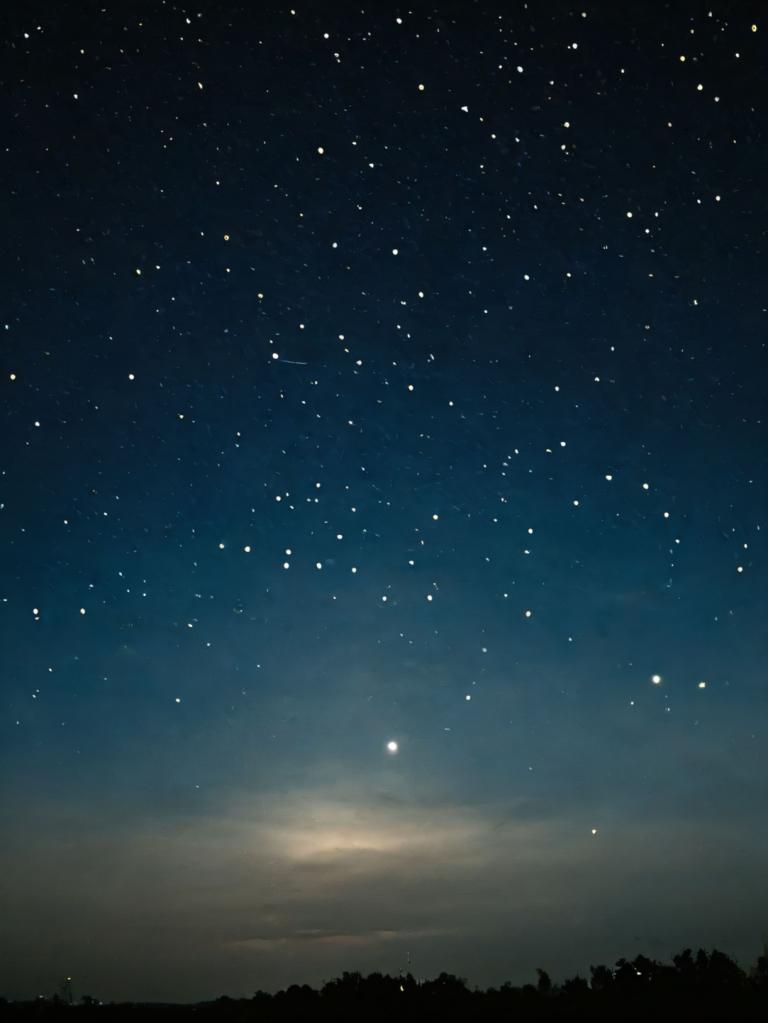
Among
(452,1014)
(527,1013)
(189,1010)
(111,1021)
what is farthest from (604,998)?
(189,1010)

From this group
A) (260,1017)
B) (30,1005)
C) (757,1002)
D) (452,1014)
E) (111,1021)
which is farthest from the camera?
(30,1005)

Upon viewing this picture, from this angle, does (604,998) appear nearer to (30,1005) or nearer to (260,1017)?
(260,1017)

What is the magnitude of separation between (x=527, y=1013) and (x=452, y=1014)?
3407mm

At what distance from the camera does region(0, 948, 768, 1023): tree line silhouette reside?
27.9m

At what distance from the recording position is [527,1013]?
3064cm

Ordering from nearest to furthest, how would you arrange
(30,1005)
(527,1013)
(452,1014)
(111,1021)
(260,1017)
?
(527,1013) → (452,1014) → (260,1017) → (111,1021) → (30,1005)

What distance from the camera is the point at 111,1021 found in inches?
1633

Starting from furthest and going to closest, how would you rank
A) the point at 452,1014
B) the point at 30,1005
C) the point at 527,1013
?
1. the point at 30,1005
2. the point at 452,1014
3. the point at 527,1013

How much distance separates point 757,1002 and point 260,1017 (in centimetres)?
1879

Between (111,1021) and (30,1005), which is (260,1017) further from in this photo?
(30,1005)

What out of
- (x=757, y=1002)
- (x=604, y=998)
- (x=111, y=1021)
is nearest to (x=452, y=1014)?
(x=604, y=998)

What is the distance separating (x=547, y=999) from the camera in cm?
3195

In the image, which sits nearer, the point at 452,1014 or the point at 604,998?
the point at 604,998

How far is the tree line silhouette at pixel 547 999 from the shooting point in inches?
1097
